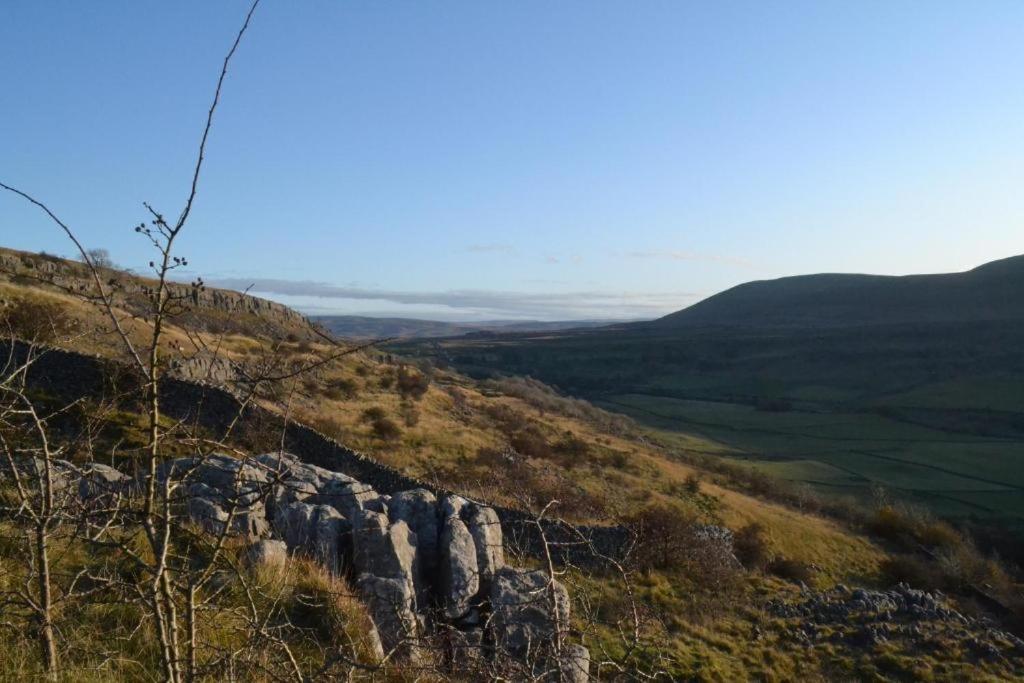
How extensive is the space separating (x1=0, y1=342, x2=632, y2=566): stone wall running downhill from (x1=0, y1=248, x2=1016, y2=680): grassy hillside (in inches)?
45.4

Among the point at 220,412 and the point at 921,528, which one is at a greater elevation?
the point at 220,412

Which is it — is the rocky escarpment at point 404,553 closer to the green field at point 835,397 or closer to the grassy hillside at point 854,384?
the grassy hillside at point 854,384

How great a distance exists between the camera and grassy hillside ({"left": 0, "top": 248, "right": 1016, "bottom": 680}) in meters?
16.0

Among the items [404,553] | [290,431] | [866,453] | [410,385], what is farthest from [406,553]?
[866,453]

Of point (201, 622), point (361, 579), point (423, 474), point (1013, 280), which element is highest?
point (1013, 280)

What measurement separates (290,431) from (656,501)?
16.5 m

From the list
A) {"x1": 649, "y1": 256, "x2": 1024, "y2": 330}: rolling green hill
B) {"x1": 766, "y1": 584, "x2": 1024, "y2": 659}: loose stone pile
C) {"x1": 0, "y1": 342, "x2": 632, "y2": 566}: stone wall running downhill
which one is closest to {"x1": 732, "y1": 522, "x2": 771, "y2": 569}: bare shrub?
{"x1": 766, "y1": 584, "x2": 1024, "y2": 659}: loose stone pile

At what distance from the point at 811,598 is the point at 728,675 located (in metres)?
9.23

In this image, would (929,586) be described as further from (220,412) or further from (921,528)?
(220,412)

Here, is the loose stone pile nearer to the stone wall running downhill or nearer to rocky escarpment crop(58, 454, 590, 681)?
the stone wall running downhill

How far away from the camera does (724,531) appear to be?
25031 mm

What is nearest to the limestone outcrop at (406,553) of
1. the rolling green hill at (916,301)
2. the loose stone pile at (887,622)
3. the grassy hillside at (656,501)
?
the grassy hillside at (656,501)

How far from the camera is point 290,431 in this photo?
2064 cm

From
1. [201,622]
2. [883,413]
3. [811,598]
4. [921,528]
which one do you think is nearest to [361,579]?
[201,622]
